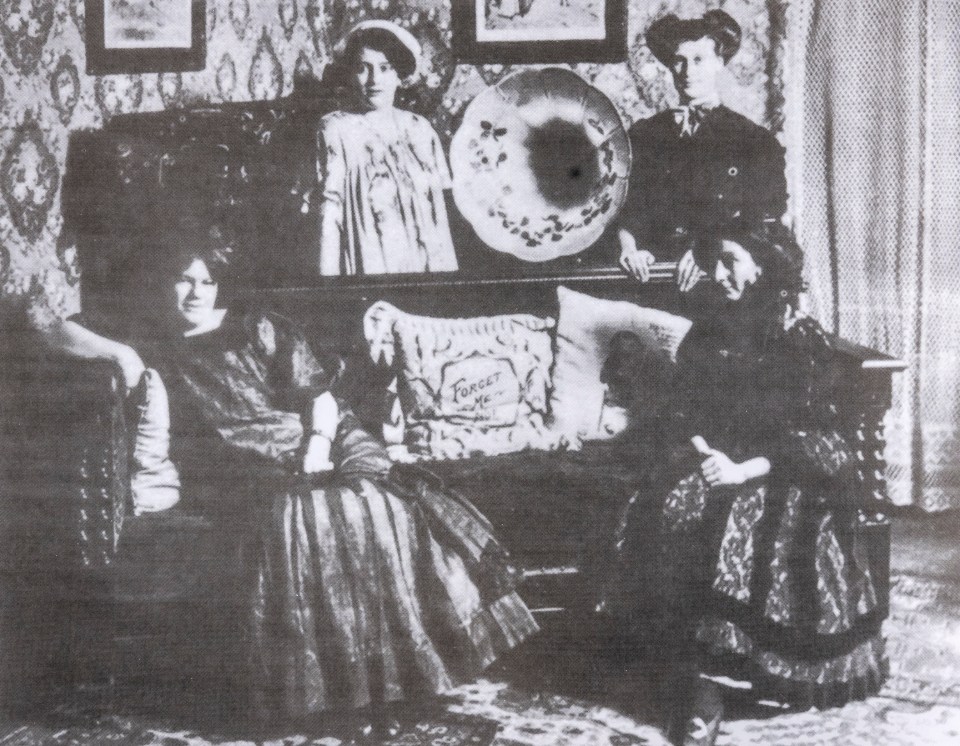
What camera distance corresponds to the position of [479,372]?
7.56ft

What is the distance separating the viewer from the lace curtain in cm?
223

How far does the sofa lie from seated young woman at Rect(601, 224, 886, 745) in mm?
69

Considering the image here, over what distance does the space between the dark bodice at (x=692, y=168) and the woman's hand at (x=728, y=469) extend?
0.51 metres

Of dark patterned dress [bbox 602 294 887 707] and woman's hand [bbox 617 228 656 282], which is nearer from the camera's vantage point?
dark patterned dress [bbox 602 294 887 707]

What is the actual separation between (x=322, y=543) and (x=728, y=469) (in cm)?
97

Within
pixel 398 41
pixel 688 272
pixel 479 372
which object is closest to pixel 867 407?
pixel 688 272

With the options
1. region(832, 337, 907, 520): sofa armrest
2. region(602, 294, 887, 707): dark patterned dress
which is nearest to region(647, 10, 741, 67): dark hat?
region(602, 294, 887, 707): dark patterned dress

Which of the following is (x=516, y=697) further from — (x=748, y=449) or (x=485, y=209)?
(x=485, y=209)

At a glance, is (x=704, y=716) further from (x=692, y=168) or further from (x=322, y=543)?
(x=692, y=168)

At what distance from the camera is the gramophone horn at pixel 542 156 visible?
2287mm

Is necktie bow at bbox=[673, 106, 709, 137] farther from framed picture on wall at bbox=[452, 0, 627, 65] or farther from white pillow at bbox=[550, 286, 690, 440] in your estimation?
white pillow at bbox=[550, 286, 690, 440]

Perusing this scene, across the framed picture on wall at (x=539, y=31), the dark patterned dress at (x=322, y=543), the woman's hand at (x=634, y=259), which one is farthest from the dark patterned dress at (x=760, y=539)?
the framed picture on wall at (x=539, y=31)

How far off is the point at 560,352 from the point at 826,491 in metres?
0.71

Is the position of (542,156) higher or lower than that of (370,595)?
higher
